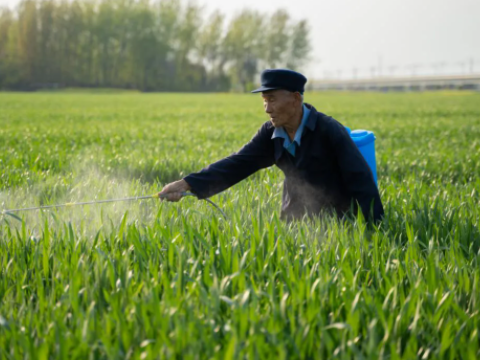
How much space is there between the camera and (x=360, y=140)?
4129 mm

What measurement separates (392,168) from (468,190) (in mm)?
1749

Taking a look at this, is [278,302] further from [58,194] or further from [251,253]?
[58,194]

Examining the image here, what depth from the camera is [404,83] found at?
12575 centimetres

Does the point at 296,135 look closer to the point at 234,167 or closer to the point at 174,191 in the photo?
the point at 234,167

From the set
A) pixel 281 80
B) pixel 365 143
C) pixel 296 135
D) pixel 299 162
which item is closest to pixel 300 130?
pixel 296 135

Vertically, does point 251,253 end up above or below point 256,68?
below

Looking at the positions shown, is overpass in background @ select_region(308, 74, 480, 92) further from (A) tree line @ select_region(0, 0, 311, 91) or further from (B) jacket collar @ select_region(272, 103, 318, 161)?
(B) jacket collar @ select_region(272, 103, 318, 161)

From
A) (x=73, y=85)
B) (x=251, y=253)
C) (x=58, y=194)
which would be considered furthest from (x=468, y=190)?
(x=73, y=85)

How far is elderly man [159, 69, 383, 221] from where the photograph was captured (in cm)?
347

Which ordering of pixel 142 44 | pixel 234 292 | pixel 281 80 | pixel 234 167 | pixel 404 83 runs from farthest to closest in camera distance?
pixel 404 83 < pixel 142 44 < pixel 234 167 < pixel 281 80 < pixel 234 292

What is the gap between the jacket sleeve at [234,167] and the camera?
12.2 ft

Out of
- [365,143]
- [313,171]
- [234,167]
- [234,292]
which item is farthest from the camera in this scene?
[365,143]

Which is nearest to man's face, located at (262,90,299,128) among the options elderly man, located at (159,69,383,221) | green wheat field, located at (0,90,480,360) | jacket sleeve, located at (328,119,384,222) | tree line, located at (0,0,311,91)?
elderly man, located at (159,69,383,221)

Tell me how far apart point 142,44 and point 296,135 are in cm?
8454
